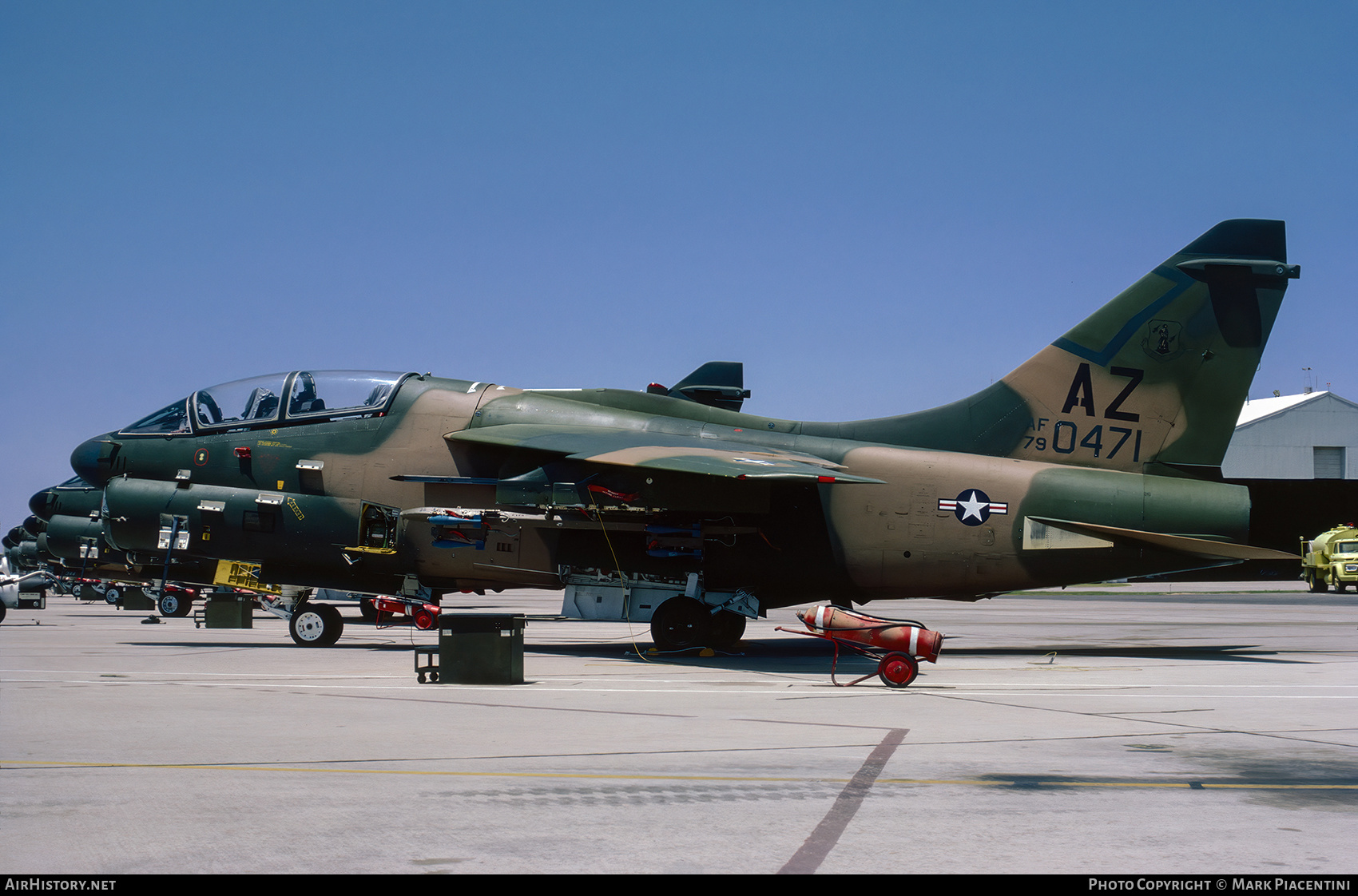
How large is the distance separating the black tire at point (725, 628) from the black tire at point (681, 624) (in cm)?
24

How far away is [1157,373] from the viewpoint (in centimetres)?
1748

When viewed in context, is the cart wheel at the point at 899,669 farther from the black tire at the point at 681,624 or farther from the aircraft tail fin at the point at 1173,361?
the aircraft tail fin at the point at 1173,361

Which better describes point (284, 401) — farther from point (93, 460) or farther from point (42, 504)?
point (42, 504)

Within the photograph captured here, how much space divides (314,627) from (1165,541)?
46.2 feet

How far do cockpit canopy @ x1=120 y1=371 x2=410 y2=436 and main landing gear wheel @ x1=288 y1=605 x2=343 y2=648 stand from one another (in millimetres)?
3370

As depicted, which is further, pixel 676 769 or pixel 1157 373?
pixel 1157 373

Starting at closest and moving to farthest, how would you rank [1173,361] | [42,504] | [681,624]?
[681,624] → [1173,361] → [42,504]

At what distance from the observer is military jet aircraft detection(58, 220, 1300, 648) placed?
55.0 ft

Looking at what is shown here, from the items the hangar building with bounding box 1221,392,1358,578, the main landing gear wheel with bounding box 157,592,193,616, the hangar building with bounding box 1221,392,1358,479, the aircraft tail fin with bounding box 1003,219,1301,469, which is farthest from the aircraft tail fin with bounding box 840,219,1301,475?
the hangar building with bounding box 1221,392,1358,479

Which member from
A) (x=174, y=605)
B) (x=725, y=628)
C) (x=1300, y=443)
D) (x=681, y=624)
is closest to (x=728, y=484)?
(x=681, y=624)

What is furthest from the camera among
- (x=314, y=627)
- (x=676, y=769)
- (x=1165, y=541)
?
(x=314, y=627)

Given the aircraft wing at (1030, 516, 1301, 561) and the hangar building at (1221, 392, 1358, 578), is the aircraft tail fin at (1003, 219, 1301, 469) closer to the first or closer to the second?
the aircraft wing at (1030, 516, 1301, 561)

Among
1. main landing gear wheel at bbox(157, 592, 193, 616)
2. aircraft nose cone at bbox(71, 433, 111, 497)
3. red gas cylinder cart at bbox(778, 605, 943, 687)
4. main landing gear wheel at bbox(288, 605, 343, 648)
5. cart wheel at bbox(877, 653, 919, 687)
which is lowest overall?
main landing gear wheel at bbox(157, 592, 193, 616)

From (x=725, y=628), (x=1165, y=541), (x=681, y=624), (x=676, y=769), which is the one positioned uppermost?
(x=1165, y=541)
